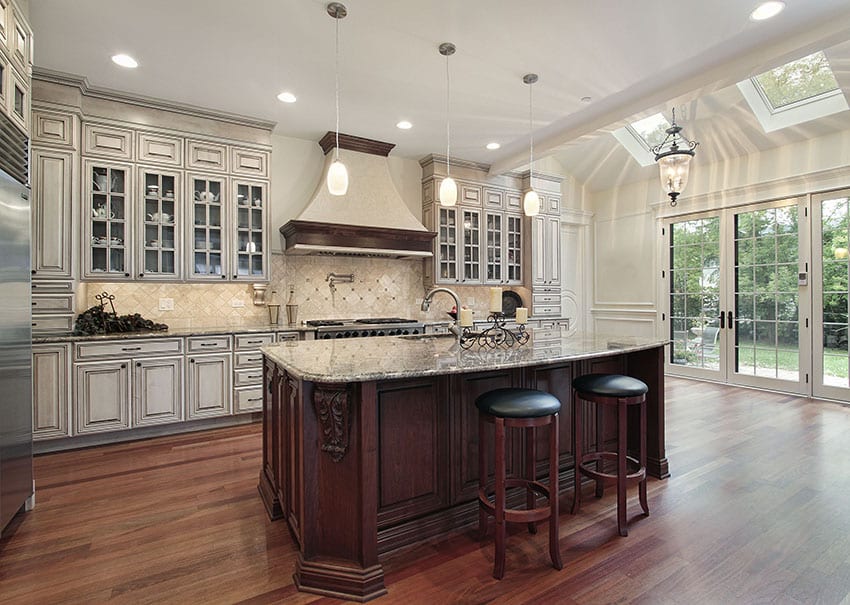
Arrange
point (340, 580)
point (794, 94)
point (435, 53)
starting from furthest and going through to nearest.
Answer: point (794, 94)
point (435, 53)
point (340, 580)

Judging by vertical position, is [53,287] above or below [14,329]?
above

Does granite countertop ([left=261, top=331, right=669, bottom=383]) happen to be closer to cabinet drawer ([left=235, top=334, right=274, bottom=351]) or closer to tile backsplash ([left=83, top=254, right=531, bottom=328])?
cabinet drawer ([left=235, top=334, right=274, bottom=351])

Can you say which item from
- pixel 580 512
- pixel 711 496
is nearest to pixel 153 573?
pixel 580 512

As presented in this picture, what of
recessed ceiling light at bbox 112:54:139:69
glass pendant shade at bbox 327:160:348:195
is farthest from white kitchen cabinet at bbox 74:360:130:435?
glass pendant shade at bbox 327:160:348:195

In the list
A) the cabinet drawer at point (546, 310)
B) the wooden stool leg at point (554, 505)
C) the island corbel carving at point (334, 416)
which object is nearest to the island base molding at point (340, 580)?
the island corbel carving at point (334, 416)

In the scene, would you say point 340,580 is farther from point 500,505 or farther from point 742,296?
point 742,296

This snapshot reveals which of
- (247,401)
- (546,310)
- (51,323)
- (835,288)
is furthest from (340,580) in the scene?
(835,288)

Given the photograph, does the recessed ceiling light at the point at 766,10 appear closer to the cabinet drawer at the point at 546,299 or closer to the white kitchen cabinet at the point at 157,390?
the cabinet drawer at the point at 546,299

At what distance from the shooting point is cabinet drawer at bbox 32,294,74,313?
3.50 metres

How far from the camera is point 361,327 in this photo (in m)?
4.62

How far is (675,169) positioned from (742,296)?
234cm

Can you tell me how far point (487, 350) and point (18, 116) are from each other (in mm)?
2995

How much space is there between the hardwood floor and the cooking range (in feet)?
4.76

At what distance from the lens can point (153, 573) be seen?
1961 mm
